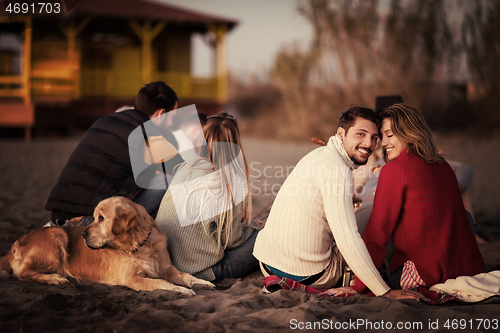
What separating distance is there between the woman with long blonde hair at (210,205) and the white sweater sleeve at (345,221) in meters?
0.87

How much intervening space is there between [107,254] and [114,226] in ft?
1.10

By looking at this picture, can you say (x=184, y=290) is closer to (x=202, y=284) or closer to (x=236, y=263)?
(x=202, y=284)

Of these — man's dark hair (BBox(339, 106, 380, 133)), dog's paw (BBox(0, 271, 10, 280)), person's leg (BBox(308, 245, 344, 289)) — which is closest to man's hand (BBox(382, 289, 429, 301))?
person's leg (BBox(308, 245, 344, 289))

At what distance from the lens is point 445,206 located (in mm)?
2781

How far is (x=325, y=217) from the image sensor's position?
2783 millimetres

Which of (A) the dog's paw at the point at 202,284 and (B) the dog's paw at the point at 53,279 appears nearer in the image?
(B) the dog's paw at the point at 53,279

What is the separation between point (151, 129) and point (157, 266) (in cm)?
125

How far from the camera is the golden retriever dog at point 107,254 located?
2965 millimetres

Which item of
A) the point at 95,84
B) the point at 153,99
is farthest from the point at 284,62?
the point at 153,99

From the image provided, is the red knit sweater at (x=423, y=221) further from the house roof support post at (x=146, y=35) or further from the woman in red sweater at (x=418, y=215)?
the house roof support post at (x=146, y=35)

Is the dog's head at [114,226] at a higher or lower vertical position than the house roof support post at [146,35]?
lower

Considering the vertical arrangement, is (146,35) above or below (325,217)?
above

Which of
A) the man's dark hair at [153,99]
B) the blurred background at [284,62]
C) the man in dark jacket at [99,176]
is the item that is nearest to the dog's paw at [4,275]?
the man in dark jacket at [99,176]

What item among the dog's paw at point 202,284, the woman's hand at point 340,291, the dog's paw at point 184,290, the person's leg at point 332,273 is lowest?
the dog's paw at point 202,284
